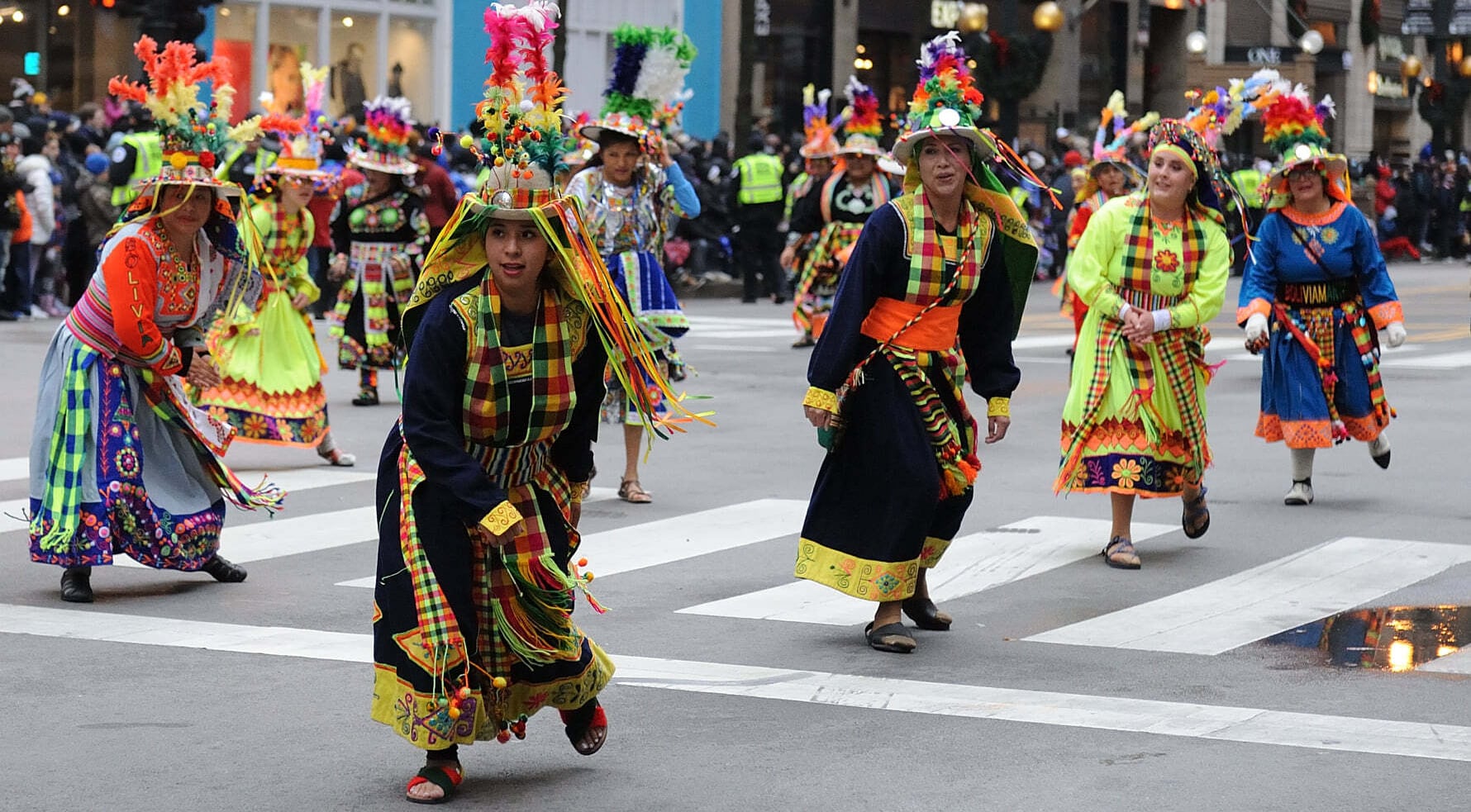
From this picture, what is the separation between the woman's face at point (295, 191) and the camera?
38.9 feet

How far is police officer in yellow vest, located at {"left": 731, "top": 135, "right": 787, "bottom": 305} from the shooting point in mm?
25562

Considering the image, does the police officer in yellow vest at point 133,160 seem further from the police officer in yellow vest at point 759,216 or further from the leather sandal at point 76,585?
Result: the leather sandal at point 76,585

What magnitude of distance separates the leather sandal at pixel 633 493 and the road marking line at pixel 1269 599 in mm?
3162

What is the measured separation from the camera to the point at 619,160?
1084 cm

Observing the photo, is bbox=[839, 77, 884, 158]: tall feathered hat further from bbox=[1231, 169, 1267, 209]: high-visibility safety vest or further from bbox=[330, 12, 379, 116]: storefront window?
bbox=[330, 12, 379, 116]: storefront window

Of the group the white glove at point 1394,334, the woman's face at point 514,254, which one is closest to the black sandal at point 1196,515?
the white glove at point 1394,334

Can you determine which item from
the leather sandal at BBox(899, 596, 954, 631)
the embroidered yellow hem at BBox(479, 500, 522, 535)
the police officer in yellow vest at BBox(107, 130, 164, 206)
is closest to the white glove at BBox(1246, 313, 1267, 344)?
the leather sandal at BBox(899, 596, 954, 631)

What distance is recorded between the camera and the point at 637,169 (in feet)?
36.3

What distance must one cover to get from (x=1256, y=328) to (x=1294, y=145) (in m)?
1.01

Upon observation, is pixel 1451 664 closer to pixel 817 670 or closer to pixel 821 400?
pixel 817 670

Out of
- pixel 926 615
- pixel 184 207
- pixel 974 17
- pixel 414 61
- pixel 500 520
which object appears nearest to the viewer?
pixel 500 520

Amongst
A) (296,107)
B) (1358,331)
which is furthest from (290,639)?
(296,107)

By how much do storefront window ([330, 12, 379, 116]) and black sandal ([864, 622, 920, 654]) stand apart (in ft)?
83.0

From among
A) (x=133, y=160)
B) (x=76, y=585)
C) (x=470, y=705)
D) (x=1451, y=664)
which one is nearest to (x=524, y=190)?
(x=470, y=705)
